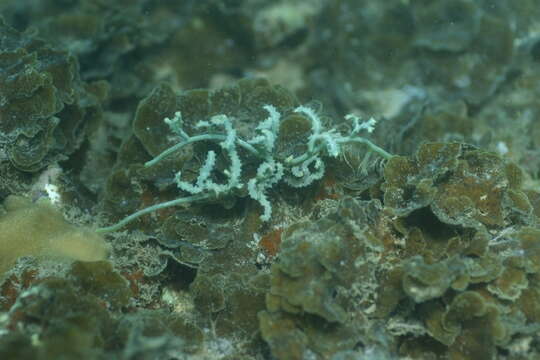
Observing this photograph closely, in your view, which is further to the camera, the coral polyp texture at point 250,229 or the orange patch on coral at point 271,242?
the orange patch on coral at point 271,242

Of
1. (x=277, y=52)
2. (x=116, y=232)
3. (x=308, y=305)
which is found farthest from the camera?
(x=277, y=52)

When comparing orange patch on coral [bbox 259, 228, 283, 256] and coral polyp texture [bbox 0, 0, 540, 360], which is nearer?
coral polyp texture [bbox 0, 0, 540, 360]

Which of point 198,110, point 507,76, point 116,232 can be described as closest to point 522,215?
point 198,110

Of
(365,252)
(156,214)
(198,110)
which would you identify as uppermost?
(365,252)

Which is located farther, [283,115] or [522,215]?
[283,115]

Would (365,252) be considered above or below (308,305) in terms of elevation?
above

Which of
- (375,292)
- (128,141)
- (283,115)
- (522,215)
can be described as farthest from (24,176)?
(522,215)

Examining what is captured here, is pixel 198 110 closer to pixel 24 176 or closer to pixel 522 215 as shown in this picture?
pixel 24 176

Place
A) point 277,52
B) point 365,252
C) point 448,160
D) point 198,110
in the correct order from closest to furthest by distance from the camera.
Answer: point 365,252, point 448,160, point 198,110, point 277,52
